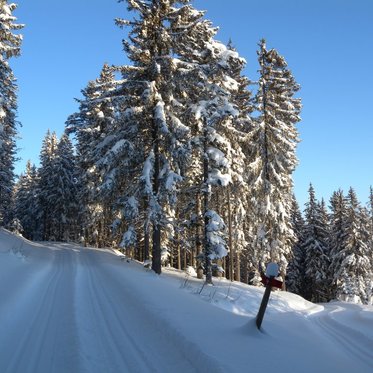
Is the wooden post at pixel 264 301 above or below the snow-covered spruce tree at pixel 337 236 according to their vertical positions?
below

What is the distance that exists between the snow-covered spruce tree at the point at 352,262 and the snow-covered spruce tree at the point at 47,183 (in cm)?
3707

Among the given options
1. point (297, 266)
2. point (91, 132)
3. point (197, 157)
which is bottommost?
point (297, 266)

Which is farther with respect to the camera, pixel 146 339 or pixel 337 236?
pixel 337 236

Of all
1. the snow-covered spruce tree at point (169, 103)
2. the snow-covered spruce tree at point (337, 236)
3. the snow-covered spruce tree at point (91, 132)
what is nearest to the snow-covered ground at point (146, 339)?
the snow-covered spruce tree at point (169, 103)

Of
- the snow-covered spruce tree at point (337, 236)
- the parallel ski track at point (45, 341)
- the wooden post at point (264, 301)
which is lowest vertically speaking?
the parallel ski track at point (45, 341)

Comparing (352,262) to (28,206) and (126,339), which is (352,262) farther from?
(28,206)

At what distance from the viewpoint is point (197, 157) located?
25.6 meters

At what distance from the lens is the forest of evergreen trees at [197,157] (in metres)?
20.6

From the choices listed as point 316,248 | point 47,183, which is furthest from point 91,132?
point 316,248

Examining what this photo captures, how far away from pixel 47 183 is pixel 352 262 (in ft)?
131

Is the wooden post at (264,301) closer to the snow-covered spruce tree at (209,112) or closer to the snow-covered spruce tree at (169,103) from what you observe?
the snow-covered spruce tree at (169,103)

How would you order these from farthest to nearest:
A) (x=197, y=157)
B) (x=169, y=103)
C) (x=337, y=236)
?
(x=337, y=236) → (x=197, y=157) → (x=169, y=103)

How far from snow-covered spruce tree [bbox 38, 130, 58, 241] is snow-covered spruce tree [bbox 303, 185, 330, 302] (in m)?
33.7

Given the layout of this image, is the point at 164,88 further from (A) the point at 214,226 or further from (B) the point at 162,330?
(B) the point at 162,330
